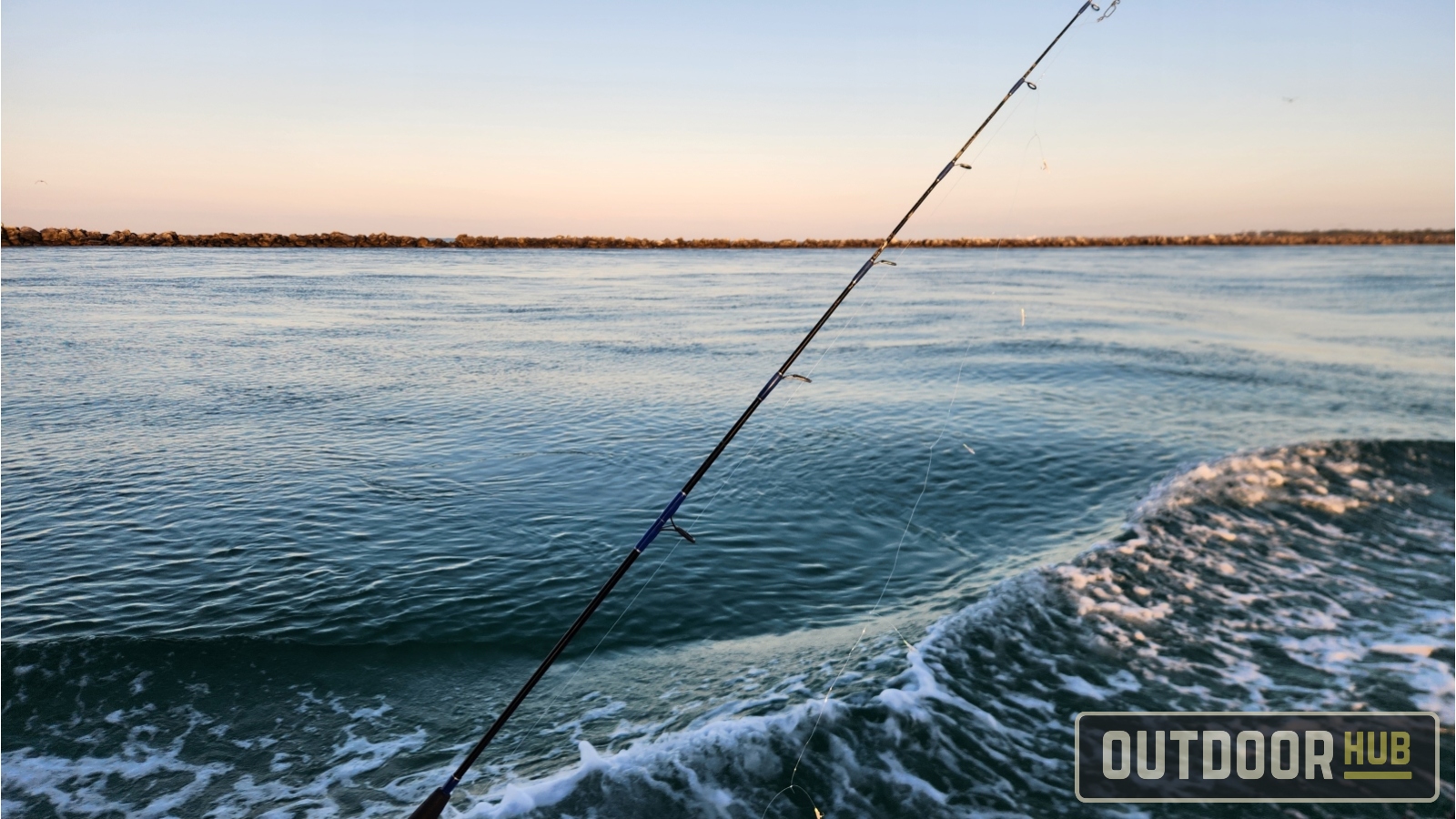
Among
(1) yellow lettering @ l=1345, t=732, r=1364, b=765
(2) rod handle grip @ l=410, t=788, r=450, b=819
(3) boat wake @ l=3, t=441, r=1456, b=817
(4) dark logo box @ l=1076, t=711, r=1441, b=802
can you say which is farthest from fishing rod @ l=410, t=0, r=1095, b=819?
(1) yellow lettering @ l=1345, t=732, r=1364, b=765

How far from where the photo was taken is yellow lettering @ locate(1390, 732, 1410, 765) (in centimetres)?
588

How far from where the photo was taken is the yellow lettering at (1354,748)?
5.91m

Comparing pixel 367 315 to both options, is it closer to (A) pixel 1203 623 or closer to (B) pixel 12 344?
(B) pixel 12 344

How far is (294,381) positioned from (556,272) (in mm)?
49526

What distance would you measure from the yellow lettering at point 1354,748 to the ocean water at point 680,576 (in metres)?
0.39

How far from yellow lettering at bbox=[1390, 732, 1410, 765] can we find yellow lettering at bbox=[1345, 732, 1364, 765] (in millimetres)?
183

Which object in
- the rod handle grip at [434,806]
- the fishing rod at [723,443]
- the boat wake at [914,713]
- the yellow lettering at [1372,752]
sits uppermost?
the fishing rod at [723,443]

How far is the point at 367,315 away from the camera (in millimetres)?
32031

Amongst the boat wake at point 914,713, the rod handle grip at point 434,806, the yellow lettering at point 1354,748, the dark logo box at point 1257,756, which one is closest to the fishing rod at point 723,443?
the rod handle grip at point 434,806

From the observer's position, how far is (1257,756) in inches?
234

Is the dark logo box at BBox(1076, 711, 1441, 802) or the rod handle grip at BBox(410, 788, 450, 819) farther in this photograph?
the dark logo box at BBox(1076, 711, 1441, 802)

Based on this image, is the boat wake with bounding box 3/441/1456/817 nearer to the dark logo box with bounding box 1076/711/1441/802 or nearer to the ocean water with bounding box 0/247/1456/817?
the ocean water with bounding box 0/247/1456/817

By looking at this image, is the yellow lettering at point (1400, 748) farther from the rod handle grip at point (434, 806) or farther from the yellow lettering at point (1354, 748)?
the rod handle grip at point (434, 806)

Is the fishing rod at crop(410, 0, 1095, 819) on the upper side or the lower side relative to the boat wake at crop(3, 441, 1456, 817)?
upper
